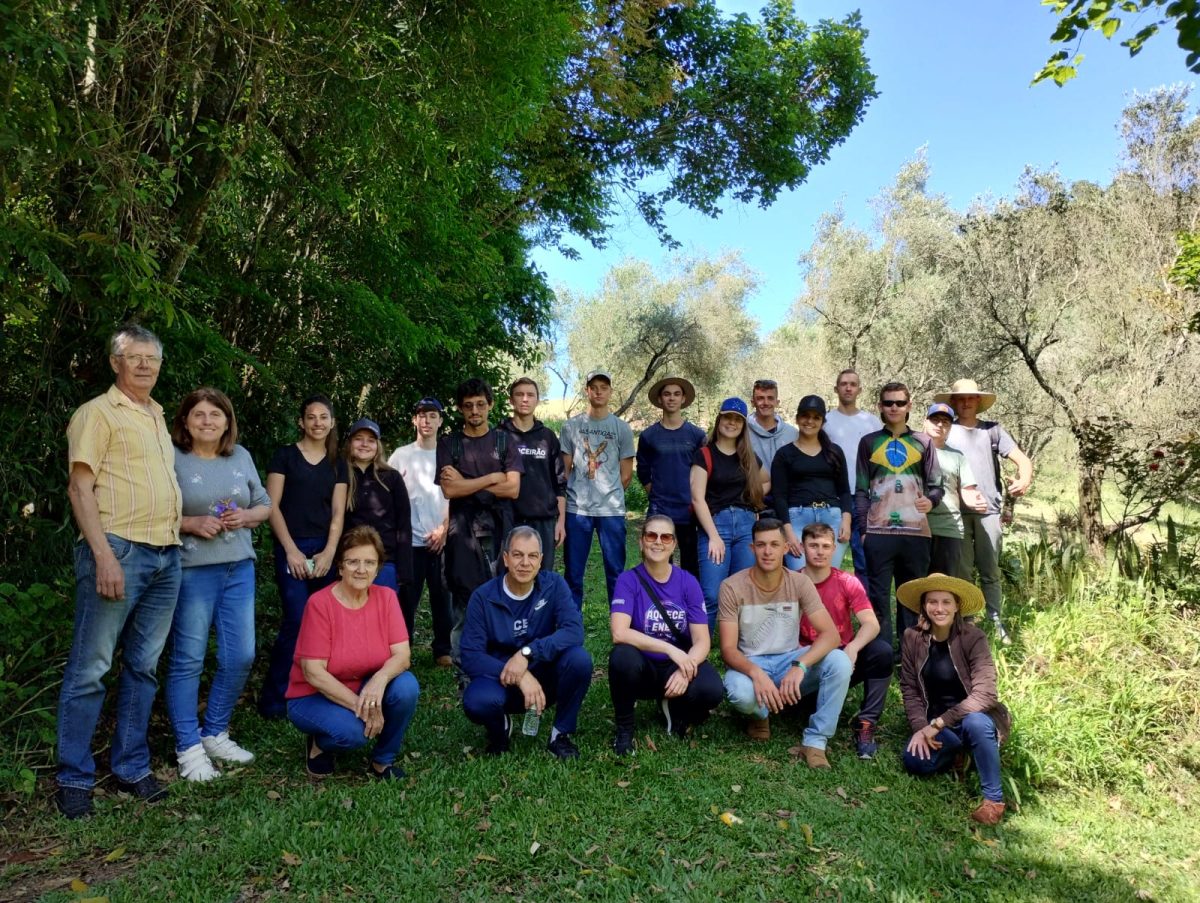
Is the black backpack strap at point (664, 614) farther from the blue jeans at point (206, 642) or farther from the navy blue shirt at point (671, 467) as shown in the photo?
the blue jeans at point (206, 642)

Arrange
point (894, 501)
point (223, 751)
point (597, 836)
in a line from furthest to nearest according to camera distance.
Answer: point (894, 501)
point (223, 751)
point (597, 836)

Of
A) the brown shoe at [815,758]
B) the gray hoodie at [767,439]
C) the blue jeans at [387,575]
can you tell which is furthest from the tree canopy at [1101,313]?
the blue jeans at [387,575]

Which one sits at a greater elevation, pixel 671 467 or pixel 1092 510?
pixel 1092 510

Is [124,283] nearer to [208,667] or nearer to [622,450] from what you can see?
[208,667]

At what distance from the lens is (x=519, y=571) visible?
3.93 meters

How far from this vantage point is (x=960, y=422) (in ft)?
19.9

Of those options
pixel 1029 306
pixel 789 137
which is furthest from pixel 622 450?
pixel 789 137

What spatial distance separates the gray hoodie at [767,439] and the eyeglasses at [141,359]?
372 centimetres

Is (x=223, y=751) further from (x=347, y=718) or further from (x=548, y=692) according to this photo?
(x=548, y=692)

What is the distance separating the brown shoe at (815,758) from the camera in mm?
3936

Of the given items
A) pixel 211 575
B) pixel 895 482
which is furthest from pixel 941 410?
pixel 211 575

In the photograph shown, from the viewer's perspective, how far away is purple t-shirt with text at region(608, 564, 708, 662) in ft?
13.9

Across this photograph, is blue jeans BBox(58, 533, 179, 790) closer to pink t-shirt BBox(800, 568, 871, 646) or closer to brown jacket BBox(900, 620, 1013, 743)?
pink t-shirt BBox(800, 568, 871, 646)

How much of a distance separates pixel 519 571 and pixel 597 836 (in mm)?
→ 1279
